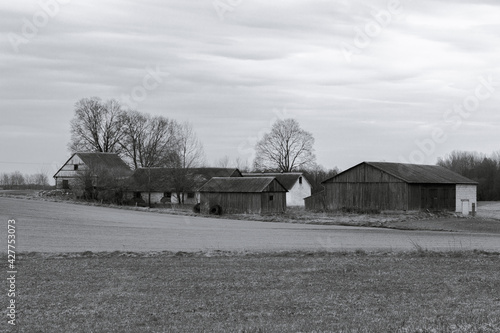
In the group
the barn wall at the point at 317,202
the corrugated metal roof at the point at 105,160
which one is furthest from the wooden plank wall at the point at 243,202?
the corrugated metal roof at the point at 105,160

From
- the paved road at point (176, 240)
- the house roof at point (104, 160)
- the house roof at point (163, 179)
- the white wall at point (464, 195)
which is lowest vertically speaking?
the paved road at point (176, 240)

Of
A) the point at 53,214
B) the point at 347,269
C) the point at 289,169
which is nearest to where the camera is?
the point at 347,269

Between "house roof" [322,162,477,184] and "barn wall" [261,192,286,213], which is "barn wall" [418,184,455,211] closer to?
"house roof" [322,162,477,184]

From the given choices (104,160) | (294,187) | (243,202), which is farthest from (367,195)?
(104,160)

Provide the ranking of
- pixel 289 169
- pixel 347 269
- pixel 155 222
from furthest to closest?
pixel 289 169
pixel 155 222
pixel 347 269

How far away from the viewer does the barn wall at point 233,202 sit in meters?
70.3

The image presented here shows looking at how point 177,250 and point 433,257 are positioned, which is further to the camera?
point 177,250

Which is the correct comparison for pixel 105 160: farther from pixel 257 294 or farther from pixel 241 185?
pixel 257 294

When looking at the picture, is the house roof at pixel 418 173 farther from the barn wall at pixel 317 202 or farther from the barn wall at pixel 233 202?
the barn wall at pixel 233 202

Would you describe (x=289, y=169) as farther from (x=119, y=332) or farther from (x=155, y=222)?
(x=119, y=332)

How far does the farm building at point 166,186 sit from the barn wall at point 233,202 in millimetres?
15350

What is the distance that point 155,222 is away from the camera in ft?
169

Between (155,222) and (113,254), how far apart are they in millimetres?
25850

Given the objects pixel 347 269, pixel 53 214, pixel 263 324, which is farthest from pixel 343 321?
pixel 53 214
